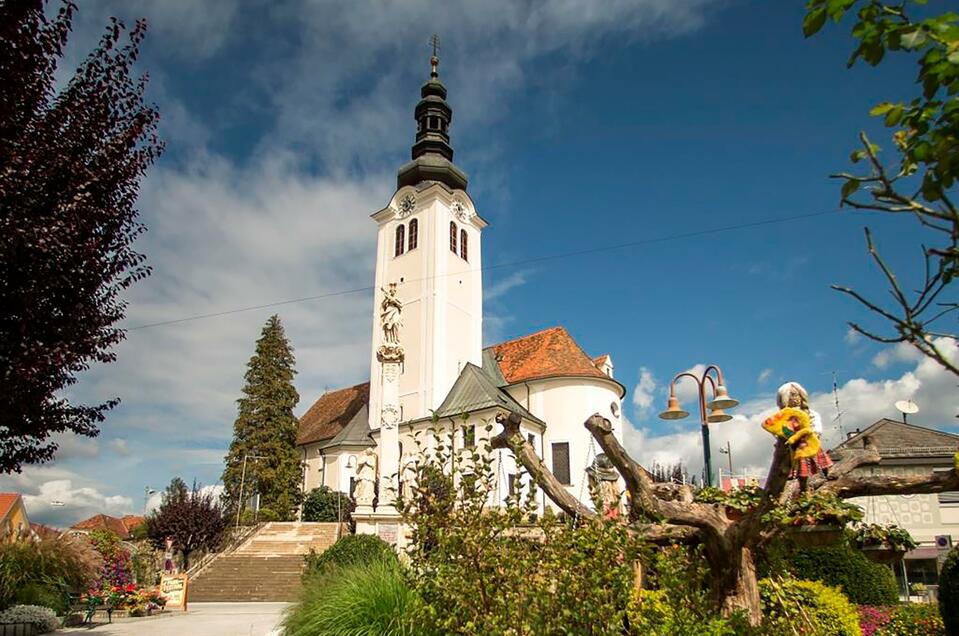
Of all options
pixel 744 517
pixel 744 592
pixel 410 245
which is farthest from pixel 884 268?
pixel 410 245

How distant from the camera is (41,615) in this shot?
12.4 meters

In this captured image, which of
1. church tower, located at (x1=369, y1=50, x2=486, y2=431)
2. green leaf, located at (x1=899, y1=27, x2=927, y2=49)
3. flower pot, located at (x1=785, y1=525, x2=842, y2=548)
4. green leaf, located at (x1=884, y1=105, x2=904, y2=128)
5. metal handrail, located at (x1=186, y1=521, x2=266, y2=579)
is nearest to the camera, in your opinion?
green leaf, located at (x1=899, y1=27, x2=927, y2=49)

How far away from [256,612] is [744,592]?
1560cm

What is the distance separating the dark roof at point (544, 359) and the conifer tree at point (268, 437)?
15.2 m

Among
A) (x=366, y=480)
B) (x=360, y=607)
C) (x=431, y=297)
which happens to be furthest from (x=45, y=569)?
(x=431, y=297)

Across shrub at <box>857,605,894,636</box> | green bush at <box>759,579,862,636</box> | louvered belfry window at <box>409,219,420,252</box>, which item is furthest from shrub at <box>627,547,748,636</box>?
louvered belfry window at <box>409,219,420,252</box>

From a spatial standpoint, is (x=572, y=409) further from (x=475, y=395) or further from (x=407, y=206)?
(x=407, y=206)

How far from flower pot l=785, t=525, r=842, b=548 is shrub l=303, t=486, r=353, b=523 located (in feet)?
110

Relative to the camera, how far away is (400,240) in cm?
4309

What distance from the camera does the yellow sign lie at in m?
18.1

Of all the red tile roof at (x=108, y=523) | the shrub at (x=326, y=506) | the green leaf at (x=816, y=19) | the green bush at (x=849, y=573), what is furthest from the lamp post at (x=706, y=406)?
the red tile roof at (x=108, y=523)

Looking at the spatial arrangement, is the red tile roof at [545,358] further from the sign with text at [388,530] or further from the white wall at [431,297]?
the sign with text at [388,530]

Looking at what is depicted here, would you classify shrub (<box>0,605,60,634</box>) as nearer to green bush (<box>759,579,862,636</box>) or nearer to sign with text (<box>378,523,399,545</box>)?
sign with text (<box>378,523,399,545</box>)

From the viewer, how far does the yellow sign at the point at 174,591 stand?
1809cm
